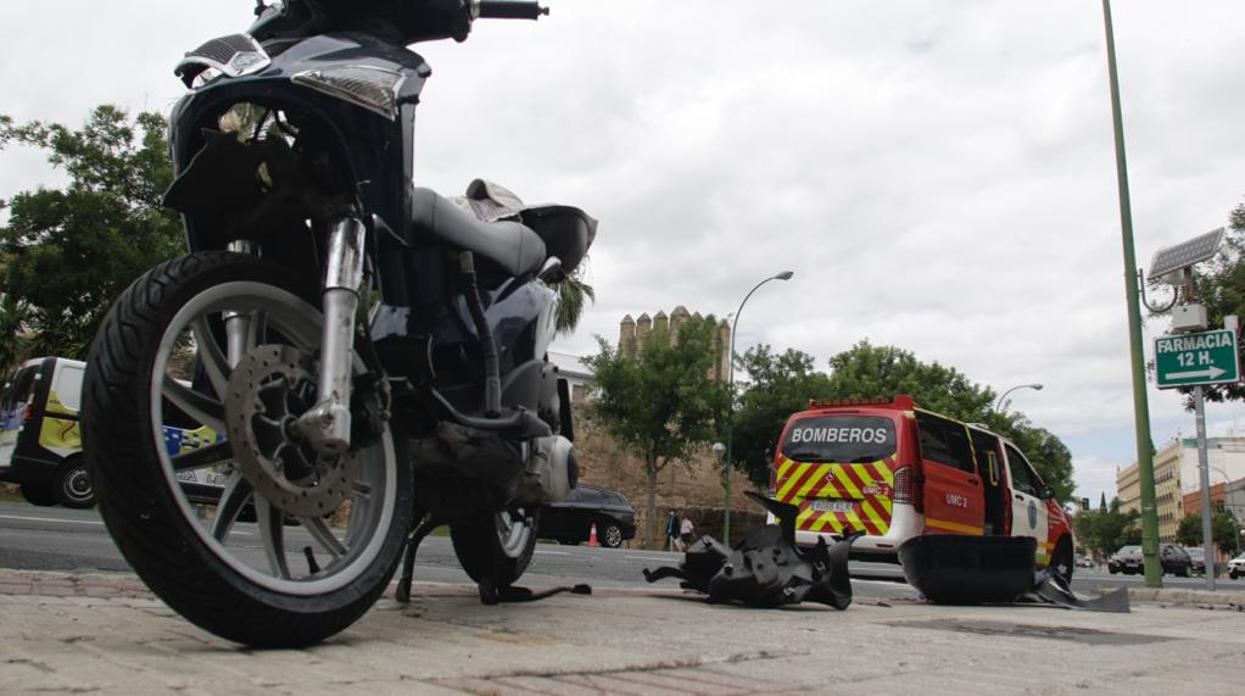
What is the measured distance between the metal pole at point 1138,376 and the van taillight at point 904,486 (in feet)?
11.4

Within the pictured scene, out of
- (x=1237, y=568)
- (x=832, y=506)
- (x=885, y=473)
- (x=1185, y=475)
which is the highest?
(x=1185, y=475)

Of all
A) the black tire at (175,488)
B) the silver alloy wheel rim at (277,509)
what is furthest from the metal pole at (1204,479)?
the black tire at (175,488)

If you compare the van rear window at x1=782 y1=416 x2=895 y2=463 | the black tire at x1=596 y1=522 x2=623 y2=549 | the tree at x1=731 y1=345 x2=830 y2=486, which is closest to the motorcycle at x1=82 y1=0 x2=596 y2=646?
the van rear window at x1=782 y1=416 x2=895 y2=463

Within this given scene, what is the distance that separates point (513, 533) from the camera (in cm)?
502

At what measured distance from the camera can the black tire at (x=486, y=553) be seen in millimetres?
4488

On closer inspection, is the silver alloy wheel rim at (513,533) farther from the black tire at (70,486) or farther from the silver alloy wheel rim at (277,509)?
the black tire at (70,486)

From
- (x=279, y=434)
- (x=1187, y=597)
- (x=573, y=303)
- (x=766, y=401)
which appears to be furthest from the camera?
(x=766, y=401)

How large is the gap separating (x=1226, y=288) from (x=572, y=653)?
21618mm

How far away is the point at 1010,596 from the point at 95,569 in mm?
5880

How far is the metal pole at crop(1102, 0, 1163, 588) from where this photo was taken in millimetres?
12773

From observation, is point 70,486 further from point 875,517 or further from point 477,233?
point 477,233

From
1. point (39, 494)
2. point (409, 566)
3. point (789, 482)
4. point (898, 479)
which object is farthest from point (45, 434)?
point (409, 566)

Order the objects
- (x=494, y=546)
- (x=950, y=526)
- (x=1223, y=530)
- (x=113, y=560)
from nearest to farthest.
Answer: (x=494, y=546), (x=113, y=560), (x=950, y=526), (x=1223, y=530)

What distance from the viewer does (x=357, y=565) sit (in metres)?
2.94
